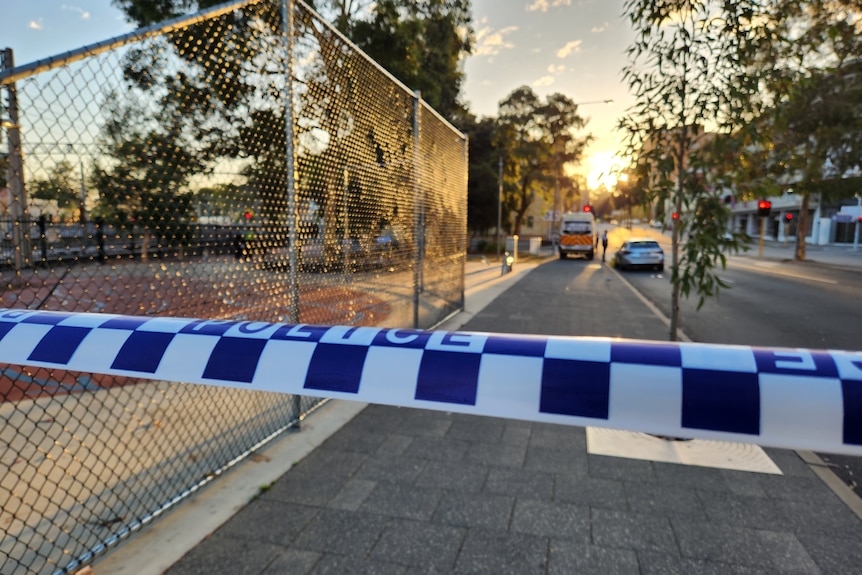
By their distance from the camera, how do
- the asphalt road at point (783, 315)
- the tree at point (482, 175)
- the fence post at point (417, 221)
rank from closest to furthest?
the fence post at point (417, 221)
the asphalt road at point (783, 315)
the tree at point (482, 175)

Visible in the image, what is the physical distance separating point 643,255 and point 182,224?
19998 millimetres

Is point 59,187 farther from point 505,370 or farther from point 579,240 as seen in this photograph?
point 579,240

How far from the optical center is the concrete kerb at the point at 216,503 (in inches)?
91.8

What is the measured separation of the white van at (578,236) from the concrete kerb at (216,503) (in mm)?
24407

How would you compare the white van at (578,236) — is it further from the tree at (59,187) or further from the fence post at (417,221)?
the tree at (59,187)

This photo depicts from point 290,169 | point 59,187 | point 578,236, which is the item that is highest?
point 290,169

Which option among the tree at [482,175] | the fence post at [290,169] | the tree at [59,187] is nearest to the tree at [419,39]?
the tree at [482,175]

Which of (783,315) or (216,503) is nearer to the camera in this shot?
(216,503)

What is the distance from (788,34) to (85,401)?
6.61 meters

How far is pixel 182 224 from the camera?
9.39 feet

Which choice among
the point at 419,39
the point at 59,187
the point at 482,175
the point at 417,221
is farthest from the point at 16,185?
the point at 482,175

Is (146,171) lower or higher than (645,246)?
higher

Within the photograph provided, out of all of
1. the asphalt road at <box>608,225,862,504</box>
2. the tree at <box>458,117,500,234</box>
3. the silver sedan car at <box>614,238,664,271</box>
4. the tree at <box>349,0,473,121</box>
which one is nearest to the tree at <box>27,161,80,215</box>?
the asphalt road at <box>608,225,862,504</box>

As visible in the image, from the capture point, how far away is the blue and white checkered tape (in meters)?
1.17
